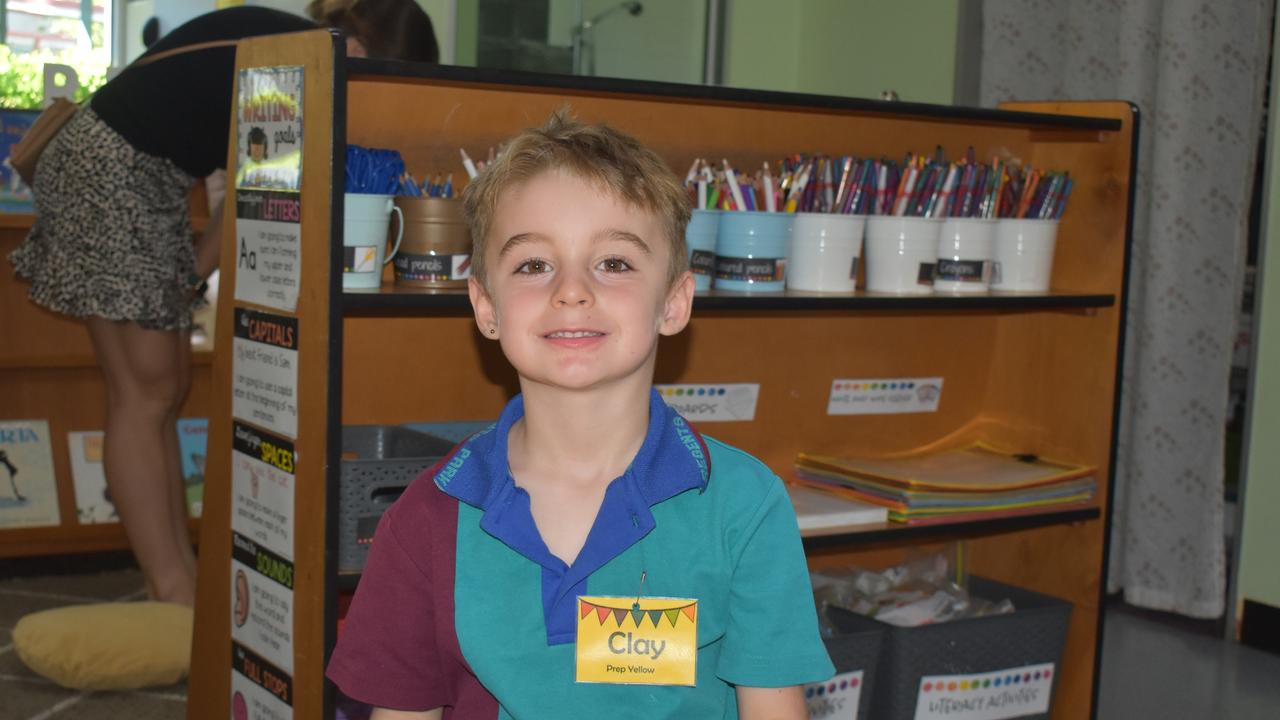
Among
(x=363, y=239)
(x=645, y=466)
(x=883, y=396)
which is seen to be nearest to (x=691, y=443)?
(x=645, y=466)

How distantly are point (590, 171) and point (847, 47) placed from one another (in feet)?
11.1

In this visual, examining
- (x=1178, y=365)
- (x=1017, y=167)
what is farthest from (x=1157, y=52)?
(x=1017, y=167)

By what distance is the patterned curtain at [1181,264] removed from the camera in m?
3.23

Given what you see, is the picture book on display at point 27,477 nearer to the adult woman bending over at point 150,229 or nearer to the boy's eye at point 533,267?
the adult woman bending over at point 150,229

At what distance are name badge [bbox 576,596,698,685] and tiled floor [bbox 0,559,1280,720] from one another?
155 centimetres

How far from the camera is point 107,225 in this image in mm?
2500

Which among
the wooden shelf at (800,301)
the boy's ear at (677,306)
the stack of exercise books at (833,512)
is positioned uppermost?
the boy's ear at (677,306)

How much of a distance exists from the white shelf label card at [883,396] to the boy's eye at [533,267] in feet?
4.41

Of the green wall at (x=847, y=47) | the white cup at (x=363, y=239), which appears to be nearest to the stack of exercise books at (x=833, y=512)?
the white cup at (x=363, y=239)

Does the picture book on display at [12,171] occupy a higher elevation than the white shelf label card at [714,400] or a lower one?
higher

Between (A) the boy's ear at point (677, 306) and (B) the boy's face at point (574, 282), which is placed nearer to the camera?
(B) the boy's face at point (574, 282)

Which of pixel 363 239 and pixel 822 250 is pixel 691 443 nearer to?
pixel 363 239

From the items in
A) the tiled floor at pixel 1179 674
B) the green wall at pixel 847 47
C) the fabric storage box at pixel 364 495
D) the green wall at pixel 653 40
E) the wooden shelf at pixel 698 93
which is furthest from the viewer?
the green wall at pixel 653 40

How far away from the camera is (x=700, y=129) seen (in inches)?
89.2
